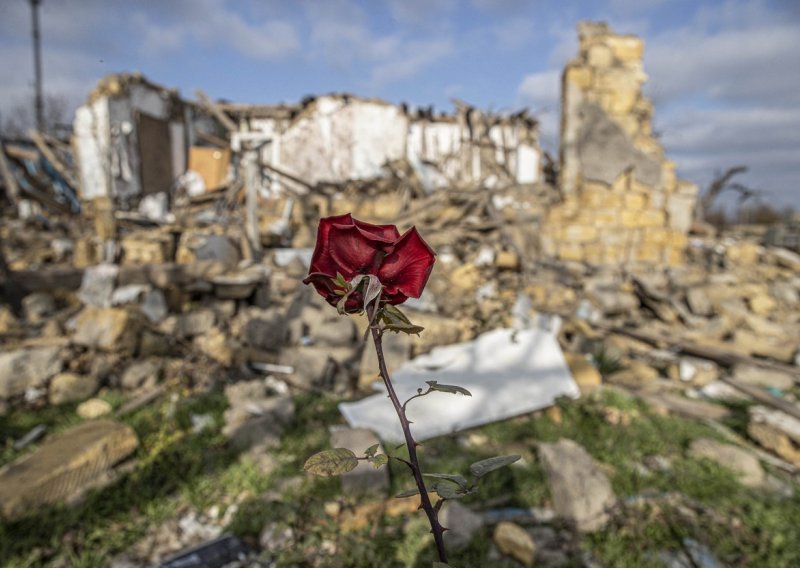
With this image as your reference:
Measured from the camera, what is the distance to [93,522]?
249 centimetres

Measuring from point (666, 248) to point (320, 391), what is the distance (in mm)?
6343

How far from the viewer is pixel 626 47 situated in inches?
288

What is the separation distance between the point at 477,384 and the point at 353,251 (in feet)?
11.4

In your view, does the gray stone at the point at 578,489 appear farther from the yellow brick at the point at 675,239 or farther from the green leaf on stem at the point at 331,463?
the yellow brick at the point at 675,239

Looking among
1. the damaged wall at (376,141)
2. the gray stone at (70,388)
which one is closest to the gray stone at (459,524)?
the gray stone at (70,388)

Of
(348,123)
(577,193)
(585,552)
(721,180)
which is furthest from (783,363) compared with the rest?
(721,180)

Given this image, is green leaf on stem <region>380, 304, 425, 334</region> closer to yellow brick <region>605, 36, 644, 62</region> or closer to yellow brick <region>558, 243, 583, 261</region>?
yellow brick <region>558, 243, 583, 261</region>

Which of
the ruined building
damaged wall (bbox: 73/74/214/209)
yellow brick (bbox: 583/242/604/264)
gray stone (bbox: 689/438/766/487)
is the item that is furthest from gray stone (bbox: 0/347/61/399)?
damaged wall (bbox: 73/74/214/209)

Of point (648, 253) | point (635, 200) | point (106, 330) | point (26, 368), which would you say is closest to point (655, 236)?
point (648, 253)

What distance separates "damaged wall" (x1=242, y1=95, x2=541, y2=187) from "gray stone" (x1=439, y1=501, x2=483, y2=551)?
10583 mm

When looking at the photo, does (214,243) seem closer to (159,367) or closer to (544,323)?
(159,367)

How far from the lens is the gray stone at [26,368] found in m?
3.69

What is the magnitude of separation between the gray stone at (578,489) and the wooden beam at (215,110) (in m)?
12.8

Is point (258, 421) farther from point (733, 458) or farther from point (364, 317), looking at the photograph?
point (733, 458)
